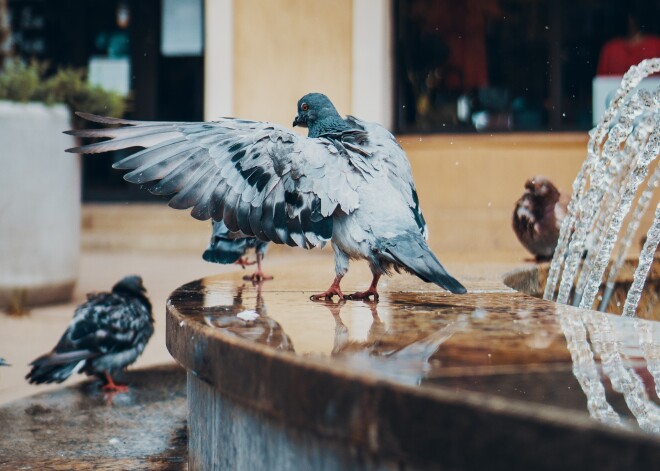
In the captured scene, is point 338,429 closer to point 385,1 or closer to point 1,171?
point 1,171

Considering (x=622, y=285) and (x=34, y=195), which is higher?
(x=34, y=195)

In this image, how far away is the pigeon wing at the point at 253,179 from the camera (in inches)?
107

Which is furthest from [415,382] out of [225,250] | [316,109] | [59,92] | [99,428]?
[59,92]

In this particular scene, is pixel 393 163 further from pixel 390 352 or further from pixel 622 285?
pixel 622 285

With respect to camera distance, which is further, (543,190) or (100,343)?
(543,190)

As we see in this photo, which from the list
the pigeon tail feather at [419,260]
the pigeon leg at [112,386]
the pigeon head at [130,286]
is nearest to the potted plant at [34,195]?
the pigeon head at [130,286]

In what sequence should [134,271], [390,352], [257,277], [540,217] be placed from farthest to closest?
[134,271] < [540,217] < [257,277] < [390,352]

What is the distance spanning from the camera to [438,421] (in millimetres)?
1462

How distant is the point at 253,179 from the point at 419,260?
1.72ft

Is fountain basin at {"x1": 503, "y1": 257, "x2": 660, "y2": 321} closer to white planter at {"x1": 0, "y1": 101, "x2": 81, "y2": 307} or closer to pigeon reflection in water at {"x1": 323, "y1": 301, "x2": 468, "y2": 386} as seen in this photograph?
pigeon reflection in water at {"x1": 323, "y1": 301, "x2": 468, "y2": 386}

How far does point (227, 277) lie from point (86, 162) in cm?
824

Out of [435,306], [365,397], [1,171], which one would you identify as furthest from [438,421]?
[1,171]

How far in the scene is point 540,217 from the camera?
4.31 m

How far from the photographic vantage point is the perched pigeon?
2.72m
